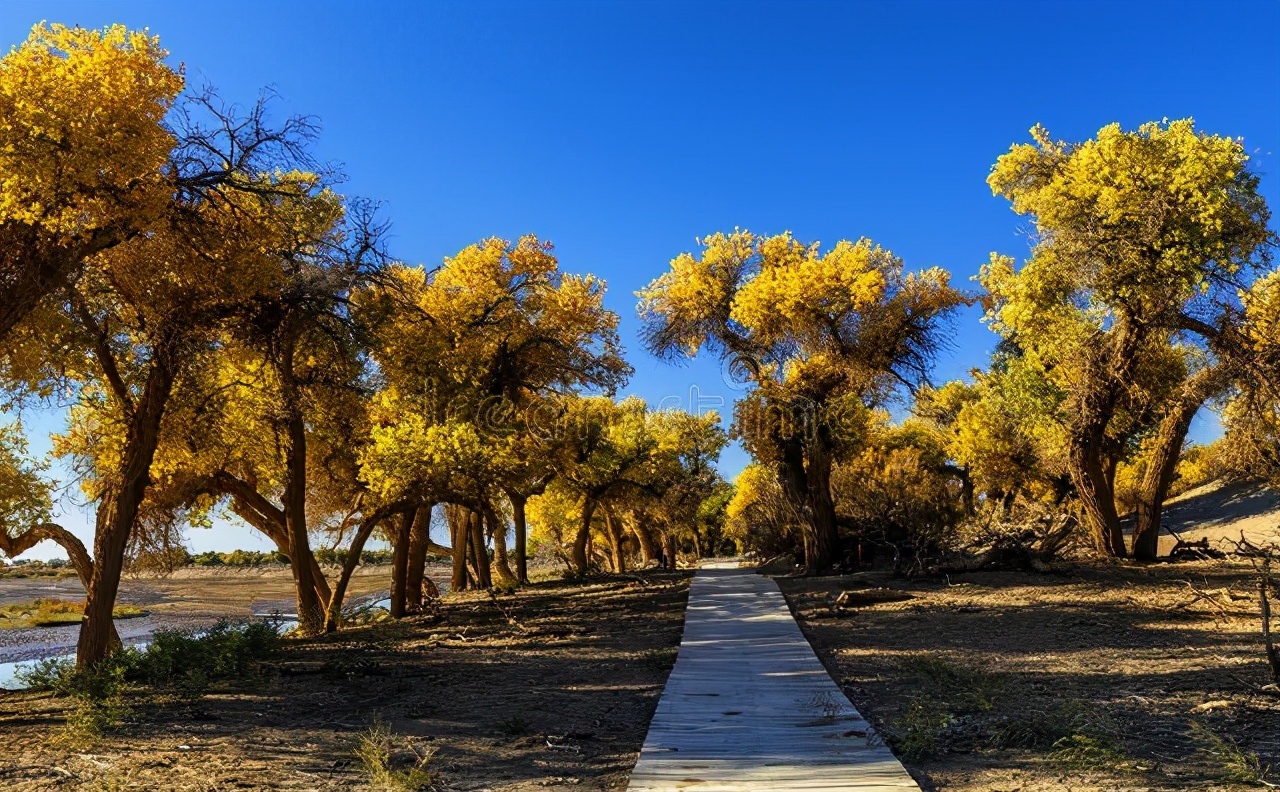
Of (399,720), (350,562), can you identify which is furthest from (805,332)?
(399,720)

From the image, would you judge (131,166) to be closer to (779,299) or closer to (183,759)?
(183,759)

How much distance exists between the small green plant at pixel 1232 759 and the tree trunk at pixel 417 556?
1526 cm

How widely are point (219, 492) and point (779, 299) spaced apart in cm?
1296

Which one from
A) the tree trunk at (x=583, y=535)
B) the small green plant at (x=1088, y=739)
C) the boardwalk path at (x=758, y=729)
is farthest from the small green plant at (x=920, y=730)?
the tree trunk at (x=583, y=535)

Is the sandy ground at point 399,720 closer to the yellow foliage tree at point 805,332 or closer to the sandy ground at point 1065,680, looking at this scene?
the sandy ground at point 1065,680

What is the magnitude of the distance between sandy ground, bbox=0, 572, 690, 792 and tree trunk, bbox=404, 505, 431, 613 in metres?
5.09

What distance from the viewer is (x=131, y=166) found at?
800 centimetres

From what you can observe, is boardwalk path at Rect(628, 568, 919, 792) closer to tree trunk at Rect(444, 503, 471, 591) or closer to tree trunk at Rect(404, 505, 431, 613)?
tree trunk at Rect(404, 505, 431, 613)

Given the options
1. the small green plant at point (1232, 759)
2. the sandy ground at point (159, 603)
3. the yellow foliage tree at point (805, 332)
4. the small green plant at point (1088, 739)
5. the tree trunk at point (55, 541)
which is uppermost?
the yellow foliage tree at point (805, 332)

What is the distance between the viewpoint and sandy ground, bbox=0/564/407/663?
20328 millimetres

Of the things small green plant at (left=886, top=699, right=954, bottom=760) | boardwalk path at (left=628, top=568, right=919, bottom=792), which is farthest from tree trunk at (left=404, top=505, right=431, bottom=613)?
small green plant at (left=886, top=699, right=954, bottom=760)

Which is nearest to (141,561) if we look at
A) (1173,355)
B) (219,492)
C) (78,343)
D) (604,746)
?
(219,492)

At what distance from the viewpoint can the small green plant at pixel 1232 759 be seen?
14.7ft

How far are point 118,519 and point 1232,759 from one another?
11.4m
